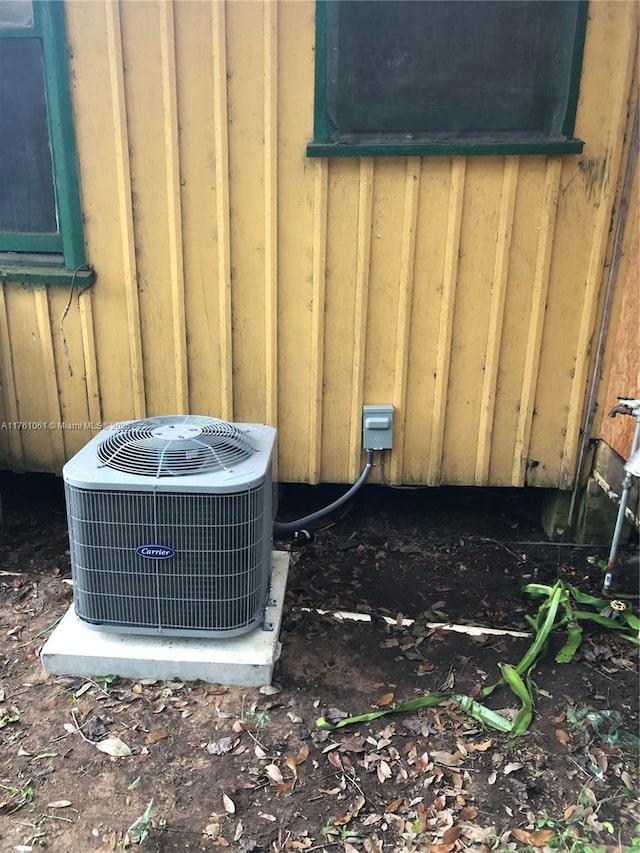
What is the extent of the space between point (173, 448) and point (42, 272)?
4.98 ft

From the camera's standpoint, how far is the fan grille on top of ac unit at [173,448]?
2449 millimetres

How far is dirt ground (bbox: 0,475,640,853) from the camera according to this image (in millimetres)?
1995

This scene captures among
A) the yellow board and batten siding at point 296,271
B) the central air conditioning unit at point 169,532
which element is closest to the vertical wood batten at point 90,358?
the yellow board and batten siding at point 296,271

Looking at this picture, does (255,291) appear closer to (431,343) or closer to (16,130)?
(431,343)

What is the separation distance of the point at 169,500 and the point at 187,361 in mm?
1291

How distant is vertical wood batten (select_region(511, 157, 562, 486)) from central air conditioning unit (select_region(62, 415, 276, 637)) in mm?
1579

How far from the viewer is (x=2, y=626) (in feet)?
9.55

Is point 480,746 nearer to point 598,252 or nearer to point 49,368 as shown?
point 598,252

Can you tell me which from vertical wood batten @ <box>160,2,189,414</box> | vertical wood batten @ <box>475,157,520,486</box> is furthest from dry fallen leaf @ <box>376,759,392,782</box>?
vertical wood batten @ <box>160,2,189,414</box>

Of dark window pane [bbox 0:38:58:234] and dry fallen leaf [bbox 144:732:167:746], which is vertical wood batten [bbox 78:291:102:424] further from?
dry fallen leaf [bbox 144:732:167:746]

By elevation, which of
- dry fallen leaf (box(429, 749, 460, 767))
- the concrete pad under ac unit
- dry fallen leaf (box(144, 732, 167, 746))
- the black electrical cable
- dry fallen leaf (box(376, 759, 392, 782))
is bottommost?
dry fallen leaf (box(144, 732, 167, 746))

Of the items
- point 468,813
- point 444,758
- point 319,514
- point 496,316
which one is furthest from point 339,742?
point 496,316

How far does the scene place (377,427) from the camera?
348 cm

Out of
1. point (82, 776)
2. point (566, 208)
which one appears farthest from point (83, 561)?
point (566, 208)
